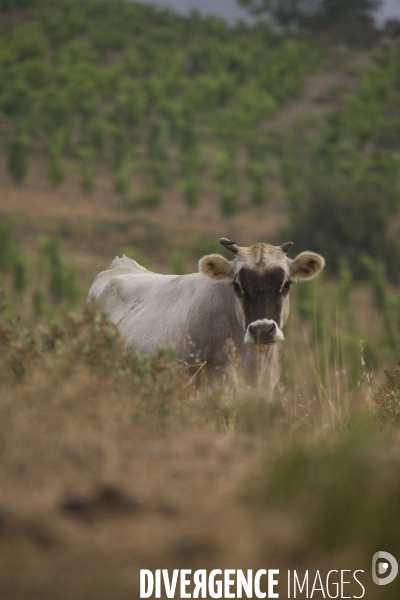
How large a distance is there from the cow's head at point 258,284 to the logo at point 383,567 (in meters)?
2.89

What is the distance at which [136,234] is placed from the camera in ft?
109

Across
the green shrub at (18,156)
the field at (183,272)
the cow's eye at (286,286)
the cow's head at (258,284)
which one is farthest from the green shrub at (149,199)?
the cow's eye at (286,286)

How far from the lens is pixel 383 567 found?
8.52 feet

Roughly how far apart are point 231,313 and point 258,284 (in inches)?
16.0

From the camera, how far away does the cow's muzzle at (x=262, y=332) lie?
545 cm

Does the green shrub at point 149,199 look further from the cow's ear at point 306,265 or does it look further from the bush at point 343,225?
the cow's ear at point 306,265

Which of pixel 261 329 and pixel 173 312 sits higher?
pixel 173 312

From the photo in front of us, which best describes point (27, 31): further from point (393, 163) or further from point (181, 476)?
point (181, 476)

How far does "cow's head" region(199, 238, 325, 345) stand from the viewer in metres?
5.50

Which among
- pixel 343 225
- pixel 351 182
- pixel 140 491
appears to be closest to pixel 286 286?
pixel 140 491

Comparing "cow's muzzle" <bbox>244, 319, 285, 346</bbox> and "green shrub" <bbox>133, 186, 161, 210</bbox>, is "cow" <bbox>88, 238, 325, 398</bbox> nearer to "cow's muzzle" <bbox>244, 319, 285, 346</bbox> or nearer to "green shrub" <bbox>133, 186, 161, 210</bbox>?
"cow's muzzle" <bbox>244, 319, 285, 346</bbox>

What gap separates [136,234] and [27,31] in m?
27.2

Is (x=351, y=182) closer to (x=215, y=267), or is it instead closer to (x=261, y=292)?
(x=215, y=267)

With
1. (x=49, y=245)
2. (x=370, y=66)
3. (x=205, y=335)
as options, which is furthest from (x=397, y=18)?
(x=205, y=335)
